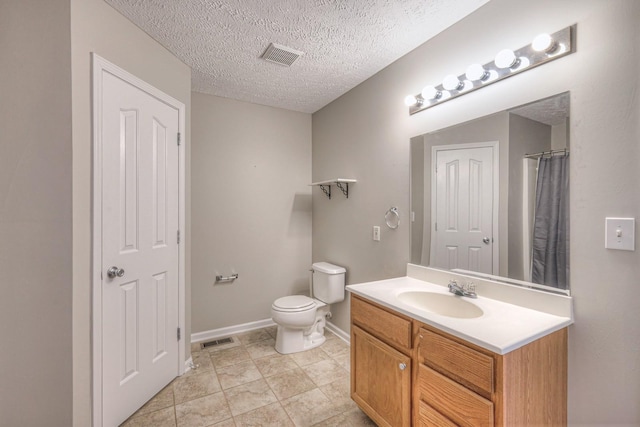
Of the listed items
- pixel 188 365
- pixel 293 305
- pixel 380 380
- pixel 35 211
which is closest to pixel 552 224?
pixel 380 380

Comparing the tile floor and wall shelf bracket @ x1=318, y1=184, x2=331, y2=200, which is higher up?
wall shelf bracket @ x1=318, y1=184, x2=331, y2=200

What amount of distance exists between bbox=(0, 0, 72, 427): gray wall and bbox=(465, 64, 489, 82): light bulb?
2006mm

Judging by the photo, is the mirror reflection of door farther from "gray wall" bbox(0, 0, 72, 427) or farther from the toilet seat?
"gray wall" bbox(0, 0, 72, 427)

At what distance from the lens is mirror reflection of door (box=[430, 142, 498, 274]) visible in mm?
1551

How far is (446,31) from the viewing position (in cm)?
174

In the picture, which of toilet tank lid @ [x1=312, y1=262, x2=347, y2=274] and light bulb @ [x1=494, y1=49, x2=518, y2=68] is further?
toilet tank lid @ [x1=312, y1=262, x2=347, y2=274]

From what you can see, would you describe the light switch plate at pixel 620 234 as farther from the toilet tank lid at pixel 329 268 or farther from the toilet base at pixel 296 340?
the toilet base at pixel 296 340

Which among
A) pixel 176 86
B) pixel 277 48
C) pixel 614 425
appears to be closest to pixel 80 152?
pixel 176 86

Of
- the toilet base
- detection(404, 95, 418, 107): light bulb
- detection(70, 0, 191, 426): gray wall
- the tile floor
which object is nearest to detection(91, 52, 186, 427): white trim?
detection(70, 0, 191, 426): gray wall

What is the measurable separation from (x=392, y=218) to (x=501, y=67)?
1.13 m

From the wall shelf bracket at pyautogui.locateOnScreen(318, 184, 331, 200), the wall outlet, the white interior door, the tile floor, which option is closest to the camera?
the white interior door

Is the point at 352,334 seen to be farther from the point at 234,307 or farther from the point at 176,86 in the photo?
the point at 176,86

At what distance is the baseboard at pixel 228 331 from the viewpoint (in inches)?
107

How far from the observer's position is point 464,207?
1677mm
